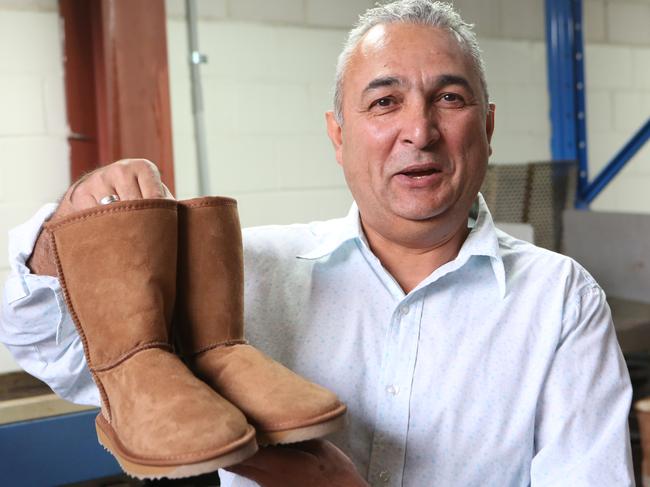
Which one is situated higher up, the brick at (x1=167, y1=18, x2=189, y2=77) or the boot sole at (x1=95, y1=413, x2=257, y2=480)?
the brick at (x1=167, y1=18, x2=189, y2=77)

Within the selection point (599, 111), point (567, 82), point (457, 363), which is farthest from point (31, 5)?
point (599, 111)

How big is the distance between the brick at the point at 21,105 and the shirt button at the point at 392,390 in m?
1.62

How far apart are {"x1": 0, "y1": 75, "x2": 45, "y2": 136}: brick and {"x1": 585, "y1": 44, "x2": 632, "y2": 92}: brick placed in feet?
7.92

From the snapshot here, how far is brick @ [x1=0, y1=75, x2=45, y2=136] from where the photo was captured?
7.75ft

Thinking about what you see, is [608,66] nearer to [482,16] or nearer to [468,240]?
[482,16]

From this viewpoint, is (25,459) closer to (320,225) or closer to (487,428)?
(320,225)

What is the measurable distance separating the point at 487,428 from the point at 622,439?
0.61 ft

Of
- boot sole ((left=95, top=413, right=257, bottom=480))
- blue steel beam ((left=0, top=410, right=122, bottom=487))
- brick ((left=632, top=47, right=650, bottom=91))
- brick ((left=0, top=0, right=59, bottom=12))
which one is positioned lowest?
blue steel beam ((left=0, top=410, right=122, bottom=487))

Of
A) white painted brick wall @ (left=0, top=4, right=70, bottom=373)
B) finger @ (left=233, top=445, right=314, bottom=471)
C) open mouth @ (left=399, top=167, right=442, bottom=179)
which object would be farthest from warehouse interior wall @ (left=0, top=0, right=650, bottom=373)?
finger @ (left=233, top=445, right=314, bottom=471)

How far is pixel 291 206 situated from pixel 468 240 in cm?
176

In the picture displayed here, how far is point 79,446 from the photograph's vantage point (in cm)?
158

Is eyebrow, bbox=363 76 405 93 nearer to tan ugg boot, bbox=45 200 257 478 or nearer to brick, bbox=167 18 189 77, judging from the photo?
tan ugg boot, bbox=45 200 257 478

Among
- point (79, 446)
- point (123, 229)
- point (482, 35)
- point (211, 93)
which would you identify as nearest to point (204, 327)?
point (123, 229)

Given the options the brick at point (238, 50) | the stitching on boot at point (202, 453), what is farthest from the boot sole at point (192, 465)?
the brick at point (238, 50)
